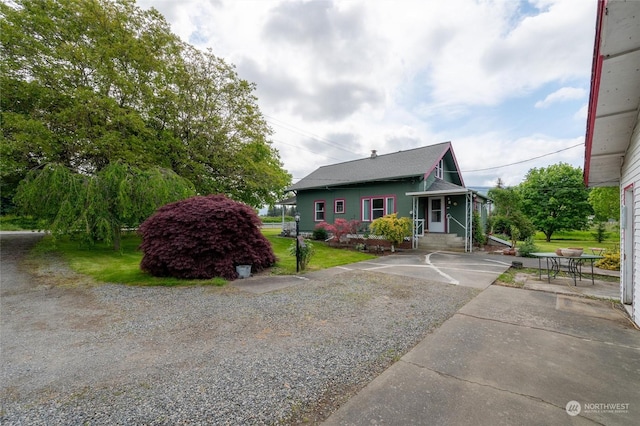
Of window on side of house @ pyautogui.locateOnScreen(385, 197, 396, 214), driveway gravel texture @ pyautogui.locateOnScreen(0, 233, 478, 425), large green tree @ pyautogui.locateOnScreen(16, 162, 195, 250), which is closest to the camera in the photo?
driveway gravel texture @ pyautogui.locateOnScreen(0, 233, 478, 425)

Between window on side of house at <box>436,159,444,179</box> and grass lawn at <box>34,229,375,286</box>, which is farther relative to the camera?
window on side of house at <box>436,159,444,179</box>

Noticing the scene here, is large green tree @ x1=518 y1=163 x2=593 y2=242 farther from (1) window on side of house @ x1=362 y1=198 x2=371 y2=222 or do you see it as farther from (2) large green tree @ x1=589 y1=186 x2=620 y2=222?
(1) window on side of house @ x1=362 y1=198 x2=371 y2=222

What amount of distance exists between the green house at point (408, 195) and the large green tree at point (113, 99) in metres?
5.06

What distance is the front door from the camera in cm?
1490

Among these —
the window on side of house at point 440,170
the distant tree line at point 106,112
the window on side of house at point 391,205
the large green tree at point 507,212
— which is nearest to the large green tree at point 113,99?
the distant tree line at point 106,112

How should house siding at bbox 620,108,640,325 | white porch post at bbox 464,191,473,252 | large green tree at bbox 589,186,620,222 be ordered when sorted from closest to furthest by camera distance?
house siding at bbox 620,108,640,325
white porch post at bbox 464,191,473,252
large green tree at bbox 589,186,620,222

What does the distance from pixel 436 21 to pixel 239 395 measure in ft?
33.1

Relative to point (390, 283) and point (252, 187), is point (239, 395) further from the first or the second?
point (252, 187)

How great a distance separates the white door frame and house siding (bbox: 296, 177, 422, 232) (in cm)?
173

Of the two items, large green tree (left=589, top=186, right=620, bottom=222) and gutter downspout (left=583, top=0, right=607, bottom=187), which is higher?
gutter downspout (left=583, top=0, right=607, bottom=187)

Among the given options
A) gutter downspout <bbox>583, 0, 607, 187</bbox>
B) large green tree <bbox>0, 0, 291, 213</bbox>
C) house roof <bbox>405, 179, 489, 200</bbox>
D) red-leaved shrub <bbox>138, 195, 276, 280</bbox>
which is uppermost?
large green tree <bbox>0, 0, 291, 213</bbox>

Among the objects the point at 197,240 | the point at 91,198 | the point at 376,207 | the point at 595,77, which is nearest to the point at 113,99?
the point at 91,198

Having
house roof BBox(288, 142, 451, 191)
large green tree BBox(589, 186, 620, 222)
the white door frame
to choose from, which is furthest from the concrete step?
large green tree BBox(589, 186, 620, 222)

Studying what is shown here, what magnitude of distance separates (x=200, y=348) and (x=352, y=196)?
46.3 feet
